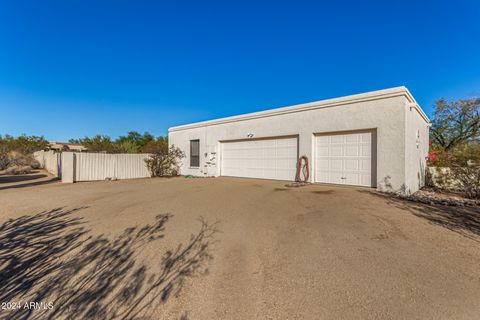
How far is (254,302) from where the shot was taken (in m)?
2.12

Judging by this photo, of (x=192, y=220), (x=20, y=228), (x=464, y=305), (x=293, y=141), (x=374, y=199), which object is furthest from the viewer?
(x=293, y=141)

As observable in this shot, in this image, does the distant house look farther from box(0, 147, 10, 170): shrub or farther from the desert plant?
the desert plant

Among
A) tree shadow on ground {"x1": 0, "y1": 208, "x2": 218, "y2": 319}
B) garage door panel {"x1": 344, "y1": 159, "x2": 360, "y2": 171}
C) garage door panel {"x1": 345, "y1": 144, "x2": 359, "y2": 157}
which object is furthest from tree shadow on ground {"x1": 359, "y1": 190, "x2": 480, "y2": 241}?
tree shadow on ground {"x1": 0, "y1": 208, "x2": 218, "y2": 319}

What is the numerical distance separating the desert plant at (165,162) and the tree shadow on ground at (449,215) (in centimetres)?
1185

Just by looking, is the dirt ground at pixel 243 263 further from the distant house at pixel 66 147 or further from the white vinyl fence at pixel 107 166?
the distant house at pixel 66 147

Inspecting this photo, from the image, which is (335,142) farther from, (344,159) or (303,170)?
(303,170)

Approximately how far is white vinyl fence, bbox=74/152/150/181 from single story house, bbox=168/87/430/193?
4.57m

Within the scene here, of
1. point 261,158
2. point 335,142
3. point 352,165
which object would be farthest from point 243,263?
point 261,158

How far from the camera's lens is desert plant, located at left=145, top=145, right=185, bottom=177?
13.7 m

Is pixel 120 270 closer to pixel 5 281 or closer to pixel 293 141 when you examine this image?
pixel 5 281

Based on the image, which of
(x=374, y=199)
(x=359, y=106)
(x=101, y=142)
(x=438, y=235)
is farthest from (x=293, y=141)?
(x=101, y=142)

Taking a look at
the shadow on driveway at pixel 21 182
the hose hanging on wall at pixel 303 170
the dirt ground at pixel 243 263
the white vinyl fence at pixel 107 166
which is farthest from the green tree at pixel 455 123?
the shadow on driveway at pixel 21 182

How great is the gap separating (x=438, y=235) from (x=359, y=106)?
17.5ft

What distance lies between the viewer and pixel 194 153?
13867mm
